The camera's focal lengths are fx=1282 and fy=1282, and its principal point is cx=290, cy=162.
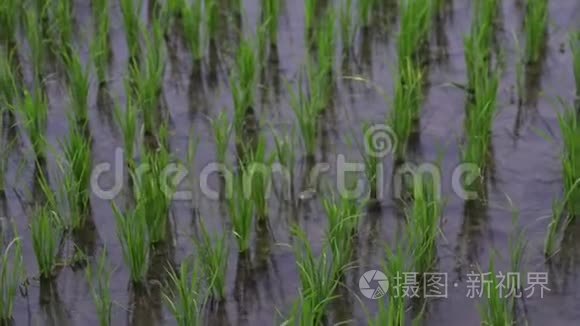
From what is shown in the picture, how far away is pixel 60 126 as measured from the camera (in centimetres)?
447

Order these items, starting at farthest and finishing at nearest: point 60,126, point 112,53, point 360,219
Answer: point 112,53
point 60,126
point 360,219

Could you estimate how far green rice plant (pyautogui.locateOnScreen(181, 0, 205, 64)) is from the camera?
15.3 ft

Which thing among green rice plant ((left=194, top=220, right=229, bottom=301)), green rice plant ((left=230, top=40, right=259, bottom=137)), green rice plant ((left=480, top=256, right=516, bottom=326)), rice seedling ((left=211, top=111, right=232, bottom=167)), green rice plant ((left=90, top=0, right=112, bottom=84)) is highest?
green rice plant ((left=90, top=0, right=112, bottom=84))

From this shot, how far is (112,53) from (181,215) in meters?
1.11

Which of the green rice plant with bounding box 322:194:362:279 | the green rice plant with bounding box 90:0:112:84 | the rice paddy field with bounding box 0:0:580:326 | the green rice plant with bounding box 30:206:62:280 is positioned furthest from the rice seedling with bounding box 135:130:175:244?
the green rice plant with bounding box 90:0:112:84

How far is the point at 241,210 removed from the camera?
3.67 meters

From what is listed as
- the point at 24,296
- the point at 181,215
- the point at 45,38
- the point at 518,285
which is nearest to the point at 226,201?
the point at 181,215

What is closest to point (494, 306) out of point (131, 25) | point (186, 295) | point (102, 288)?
point (186, 295)

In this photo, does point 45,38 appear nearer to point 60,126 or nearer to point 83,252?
point 60,126

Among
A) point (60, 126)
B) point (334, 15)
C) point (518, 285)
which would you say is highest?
point (334, 15)

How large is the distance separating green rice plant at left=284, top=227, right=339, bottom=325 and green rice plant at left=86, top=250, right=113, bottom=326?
507 mm

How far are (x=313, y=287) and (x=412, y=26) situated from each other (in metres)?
1.42

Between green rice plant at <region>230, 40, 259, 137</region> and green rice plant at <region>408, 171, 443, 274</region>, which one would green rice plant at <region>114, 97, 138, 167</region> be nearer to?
green rice plant at <region>230, 40, 259, 137</region>

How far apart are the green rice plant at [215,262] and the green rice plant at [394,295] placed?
444 mm
